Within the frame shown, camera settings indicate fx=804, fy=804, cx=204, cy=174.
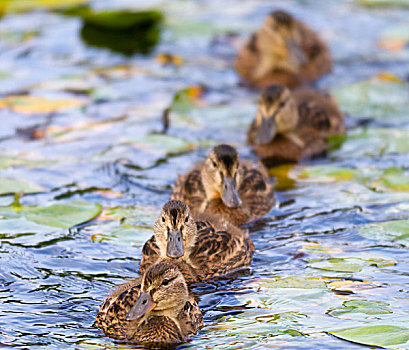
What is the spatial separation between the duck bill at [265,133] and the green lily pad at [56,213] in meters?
2.40

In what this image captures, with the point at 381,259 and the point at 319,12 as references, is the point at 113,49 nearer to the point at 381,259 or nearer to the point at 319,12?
the point at 319,12

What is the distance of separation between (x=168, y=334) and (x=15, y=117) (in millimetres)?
5402

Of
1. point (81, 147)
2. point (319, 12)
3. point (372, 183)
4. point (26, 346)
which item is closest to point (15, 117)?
point (81, 147)

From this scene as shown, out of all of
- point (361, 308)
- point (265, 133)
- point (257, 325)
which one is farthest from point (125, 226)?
point (265, 133)

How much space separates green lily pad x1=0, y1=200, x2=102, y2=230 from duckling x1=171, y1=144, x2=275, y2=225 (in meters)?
0.92

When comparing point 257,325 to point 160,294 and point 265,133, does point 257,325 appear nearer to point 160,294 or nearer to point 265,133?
point 160,294

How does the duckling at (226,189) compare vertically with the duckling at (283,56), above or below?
below

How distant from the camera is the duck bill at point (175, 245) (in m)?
6.16

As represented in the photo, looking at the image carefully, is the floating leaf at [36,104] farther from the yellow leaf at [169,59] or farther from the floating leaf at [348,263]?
the floating leaf at [348,263]

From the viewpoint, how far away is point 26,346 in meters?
5.26

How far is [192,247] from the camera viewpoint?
257 inches

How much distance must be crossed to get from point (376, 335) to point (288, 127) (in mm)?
4550

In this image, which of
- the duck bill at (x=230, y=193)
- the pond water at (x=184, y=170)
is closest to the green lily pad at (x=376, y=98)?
the pond water at (x=184, y=170)

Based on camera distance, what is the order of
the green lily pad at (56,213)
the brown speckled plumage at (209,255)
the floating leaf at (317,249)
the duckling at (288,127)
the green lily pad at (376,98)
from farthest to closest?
the green lily pad at (376,98), the duckling at (288,127), the green lily pad at (56,213), the floating leaf at (317,249), the brown speckled plumage at (209,255)
